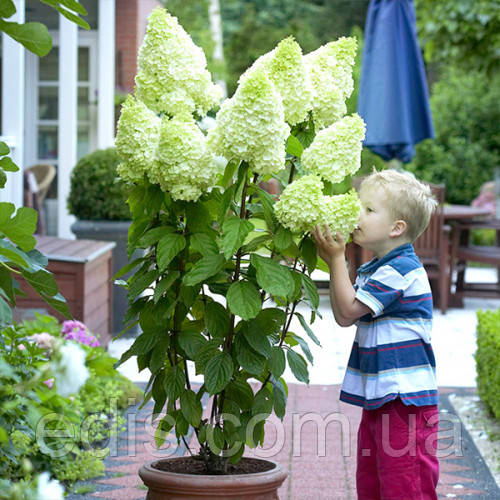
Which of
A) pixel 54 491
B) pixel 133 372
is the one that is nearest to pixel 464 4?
pixel 133 372

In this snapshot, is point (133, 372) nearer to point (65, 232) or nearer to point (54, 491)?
point (65, 232)

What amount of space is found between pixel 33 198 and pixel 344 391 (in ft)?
21.1

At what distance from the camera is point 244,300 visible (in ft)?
6.70

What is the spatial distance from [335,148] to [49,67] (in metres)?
8.42

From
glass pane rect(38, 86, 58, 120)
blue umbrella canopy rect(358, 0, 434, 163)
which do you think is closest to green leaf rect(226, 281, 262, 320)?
blue umbrella canopy rect(358, 0, 434, 163)

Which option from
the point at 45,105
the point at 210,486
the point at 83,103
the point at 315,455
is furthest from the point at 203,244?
the point at 45,105

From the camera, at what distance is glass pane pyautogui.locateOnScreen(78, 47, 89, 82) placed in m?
9.52

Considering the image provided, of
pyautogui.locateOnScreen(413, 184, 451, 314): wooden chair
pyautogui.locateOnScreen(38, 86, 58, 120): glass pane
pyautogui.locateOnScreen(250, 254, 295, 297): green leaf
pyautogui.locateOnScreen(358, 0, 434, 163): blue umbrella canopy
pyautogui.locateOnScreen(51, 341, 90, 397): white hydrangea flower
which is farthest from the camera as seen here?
pyautogui.locateOnScreen(38, 86, 58, 120): glass pane

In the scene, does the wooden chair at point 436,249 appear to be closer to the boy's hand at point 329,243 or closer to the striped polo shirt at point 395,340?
the striped polo shirt at point 395,340

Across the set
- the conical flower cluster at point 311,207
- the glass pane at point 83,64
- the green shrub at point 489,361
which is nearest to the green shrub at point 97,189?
the green shrub at point 489,361

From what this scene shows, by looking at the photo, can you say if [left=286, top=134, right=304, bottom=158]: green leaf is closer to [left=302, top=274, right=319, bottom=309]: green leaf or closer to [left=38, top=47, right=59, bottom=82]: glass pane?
[left=302, top=274, right=319, bottom=309]: green leaf

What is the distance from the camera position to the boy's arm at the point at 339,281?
2.17m

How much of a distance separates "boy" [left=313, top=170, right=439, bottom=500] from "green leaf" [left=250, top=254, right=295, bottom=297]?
261 mm

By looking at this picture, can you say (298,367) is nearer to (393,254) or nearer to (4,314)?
(393,254)
